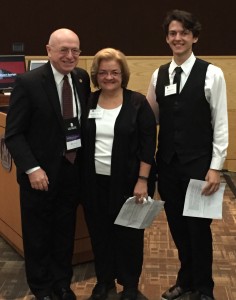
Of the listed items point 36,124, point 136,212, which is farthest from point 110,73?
point 136,212

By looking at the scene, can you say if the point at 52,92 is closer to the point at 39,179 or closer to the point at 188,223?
the point at 39,179

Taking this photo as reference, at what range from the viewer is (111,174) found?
2131 mm

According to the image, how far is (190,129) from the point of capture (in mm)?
2078

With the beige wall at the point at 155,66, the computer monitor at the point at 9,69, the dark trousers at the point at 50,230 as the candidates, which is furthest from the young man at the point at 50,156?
the beige wall at the point at 155,66

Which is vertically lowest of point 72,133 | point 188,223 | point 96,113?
point 188,223

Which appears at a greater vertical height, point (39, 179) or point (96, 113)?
point (96, 113)

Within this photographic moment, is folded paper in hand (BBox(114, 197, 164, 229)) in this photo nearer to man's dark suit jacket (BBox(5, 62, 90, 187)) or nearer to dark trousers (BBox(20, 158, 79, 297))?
dark trousers (BBox(20, 158, 79, 297))

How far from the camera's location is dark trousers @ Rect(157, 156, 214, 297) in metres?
2.13

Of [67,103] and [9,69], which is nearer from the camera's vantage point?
[67,103]

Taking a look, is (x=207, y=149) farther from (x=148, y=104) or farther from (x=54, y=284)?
(x=54, y=284)

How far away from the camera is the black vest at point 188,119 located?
6.73 ft

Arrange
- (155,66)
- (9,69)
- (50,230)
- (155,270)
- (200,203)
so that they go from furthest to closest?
(155,66) → (9,69) → (155,270) → (50,230) → (200,203)

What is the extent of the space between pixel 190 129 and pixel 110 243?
0.80 meters

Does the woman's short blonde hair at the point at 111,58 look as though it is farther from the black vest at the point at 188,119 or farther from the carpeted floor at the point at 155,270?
the carpeted floor at the point at 155,270
